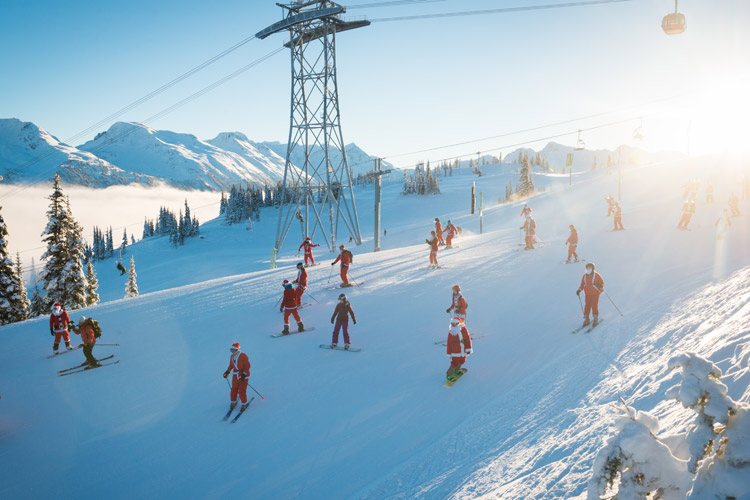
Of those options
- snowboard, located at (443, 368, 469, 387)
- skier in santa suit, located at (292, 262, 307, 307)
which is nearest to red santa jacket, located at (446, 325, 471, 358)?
snowboard, located at (443, 368, 469, 387)

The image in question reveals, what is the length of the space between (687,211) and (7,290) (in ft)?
141

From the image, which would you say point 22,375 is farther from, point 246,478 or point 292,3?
point 292,3

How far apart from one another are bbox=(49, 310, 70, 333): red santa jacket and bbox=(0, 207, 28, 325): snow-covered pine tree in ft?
58.9

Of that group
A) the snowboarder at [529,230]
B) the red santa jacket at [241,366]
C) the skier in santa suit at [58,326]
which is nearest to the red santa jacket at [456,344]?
the red santa jacket at [241,366]

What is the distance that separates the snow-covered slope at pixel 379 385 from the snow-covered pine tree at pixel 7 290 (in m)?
13.2

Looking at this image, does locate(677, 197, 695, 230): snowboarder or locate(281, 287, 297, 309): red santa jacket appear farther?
locate(677, 197, 695, 230): snowboarder

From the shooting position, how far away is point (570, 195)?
5519 cm

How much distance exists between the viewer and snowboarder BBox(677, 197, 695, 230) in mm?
22594

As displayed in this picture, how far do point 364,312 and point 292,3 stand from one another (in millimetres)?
27872

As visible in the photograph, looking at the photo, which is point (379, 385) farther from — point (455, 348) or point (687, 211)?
point (687, 211)

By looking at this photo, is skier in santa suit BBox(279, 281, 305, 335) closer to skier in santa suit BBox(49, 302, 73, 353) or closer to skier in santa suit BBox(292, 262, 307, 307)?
skier in santa suit BBox(292, 262, 307, 307)

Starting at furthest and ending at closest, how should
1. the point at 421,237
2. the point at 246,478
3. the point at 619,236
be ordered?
the point at 421,237, the point at 619,236, the point at 246,478

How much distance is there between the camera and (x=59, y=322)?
1354cm

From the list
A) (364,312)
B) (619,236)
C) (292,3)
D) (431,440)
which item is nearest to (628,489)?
(431,440)
